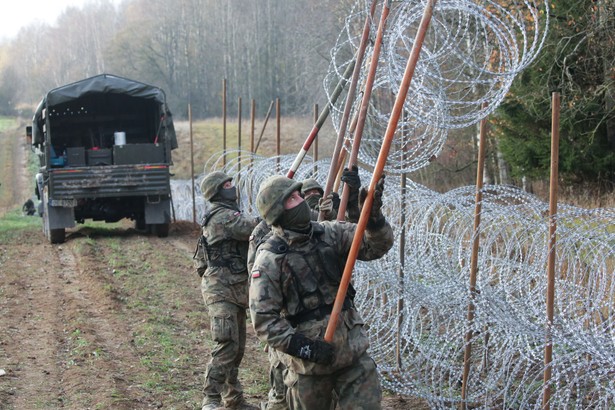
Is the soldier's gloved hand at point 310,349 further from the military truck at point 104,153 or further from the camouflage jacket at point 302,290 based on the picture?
the military truck at point 104,153

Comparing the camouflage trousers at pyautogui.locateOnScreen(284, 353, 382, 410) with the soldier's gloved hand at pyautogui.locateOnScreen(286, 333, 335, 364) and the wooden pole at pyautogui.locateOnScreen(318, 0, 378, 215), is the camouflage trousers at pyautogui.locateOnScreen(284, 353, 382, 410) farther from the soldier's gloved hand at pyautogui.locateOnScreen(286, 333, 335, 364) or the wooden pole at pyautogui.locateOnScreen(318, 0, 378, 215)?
the wooden pole at pyautogui.locateOnScreen(318, 0, 378, 215)

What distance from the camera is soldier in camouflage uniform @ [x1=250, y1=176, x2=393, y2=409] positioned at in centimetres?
434

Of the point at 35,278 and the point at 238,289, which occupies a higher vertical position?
the point at 238,289

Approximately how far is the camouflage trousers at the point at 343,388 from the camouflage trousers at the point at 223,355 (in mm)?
2233

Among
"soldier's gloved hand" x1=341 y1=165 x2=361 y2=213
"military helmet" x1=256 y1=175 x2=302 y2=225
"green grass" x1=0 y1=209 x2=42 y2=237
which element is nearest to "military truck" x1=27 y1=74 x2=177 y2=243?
"green grass" x1=0 y1=209 x2=42 y2=237

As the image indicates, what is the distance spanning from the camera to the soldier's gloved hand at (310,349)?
4.17 m

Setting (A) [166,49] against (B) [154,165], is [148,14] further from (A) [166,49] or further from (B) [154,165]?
(B) [154,165]

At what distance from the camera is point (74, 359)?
27.0 feet

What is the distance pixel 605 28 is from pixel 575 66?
999 millimetres

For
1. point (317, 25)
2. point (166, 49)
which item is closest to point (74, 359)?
point (317, 25)

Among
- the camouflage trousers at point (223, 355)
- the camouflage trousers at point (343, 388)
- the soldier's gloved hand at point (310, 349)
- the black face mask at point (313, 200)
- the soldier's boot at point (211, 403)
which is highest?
the black face mask at point (313, 200)

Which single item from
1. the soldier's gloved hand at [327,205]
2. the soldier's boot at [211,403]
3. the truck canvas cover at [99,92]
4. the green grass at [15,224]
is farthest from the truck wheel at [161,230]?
the soldier's gloved hand at [327,205]

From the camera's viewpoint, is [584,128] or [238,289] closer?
[238,289]

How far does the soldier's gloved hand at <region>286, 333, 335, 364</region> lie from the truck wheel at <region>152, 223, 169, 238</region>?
43.7 ft
